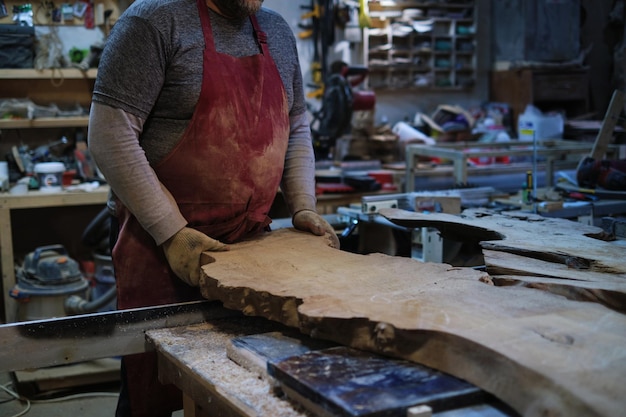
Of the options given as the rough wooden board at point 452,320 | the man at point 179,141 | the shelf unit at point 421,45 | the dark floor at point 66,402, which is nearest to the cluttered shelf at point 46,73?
the dark floor at point 66,402

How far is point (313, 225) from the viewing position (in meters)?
2.23

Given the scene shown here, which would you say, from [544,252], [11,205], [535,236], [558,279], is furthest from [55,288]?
[558,279]

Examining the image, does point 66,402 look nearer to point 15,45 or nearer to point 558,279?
point 15,45

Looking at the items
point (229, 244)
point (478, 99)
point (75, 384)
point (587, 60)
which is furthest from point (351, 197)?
point (587, 60)

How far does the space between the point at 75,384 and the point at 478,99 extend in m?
5.45

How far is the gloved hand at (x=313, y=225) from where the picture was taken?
87.3 inches

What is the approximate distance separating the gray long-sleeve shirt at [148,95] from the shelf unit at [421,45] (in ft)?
16.3

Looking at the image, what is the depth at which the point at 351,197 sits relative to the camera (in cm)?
462

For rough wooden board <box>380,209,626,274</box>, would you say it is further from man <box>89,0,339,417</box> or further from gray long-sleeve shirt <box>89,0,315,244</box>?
gray long-sleeve shirt <box>89,0,315,244</box>

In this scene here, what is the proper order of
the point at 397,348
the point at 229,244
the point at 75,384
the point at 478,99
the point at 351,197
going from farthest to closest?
1. the point at 478,99
2. the point at 351,197
3. the point at 75,384
4. the point at 229,244
5. the point at 397,348

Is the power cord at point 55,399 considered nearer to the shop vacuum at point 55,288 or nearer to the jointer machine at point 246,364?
the shop vacuum at point 55,288

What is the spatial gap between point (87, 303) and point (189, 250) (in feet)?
7.55

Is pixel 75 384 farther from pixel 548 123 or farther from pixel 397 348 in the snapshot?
pixel 548 123

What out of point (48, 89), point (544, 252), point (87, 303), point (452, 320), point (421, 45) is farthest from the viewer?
point (421, 45)
